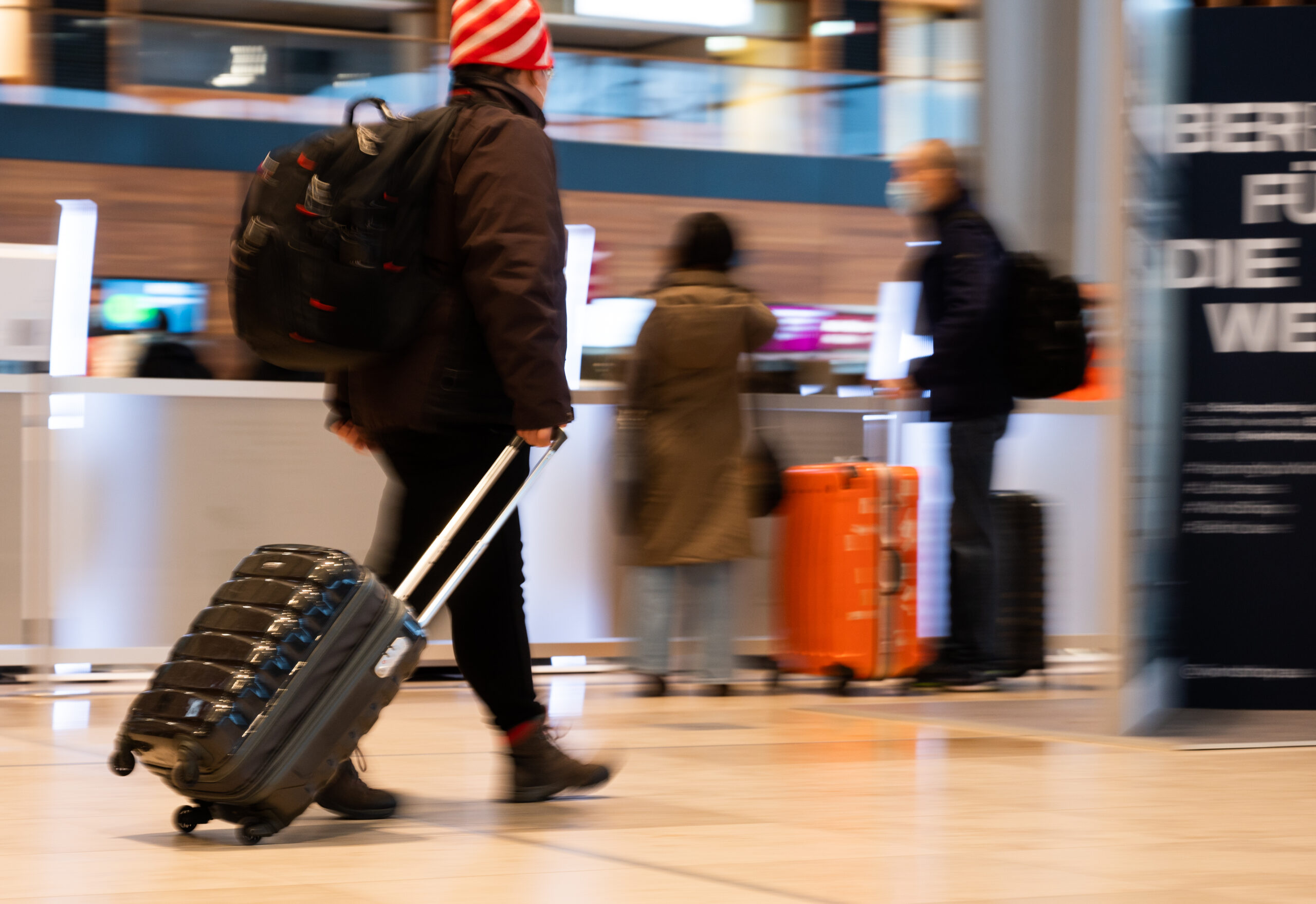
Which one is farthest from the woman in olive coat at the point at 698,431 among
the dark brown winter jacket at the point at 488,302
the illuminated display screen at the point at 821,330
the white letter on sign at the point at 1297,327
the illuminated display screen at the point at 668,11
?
the illuminated display screen at the point at 668,11

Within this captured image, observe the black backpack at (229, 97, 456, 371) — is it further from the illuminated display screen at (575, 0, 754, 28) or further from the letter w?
the illuminated display screen at (575, 0, 754, 28)

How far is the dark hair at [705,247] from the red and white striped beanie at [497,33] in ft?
8.93

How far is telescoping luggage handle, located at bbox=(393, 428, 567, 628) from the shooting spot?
3.26 m

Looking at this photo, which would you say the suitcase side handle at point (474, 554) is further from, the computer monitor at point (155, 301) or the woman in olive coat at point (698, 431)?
the computer monitor at point (155, 301)

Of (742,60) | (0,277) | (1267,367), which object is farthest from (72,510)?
(742,60)

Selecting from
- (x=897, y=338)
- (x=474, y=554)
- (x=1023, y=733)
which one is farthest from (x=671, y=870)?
(x=897, y=338)

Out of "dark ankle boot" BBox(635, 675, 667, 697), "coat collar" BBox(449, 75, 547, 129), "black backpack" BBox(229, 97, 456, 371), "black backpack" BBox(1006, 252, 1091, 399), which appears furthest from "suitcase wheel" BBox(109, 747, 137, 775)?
"black backpack" BBox(1006, 252, 1091, 399)

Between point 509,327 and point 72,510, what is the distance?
3.86 metres

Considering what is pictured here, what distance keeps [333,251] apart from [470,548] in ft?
1.99

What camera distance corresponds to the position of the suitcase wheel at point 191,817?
3.10 metres

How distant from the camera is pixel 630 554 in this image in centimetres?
641

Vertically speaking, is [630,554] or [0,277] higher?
[0,277]

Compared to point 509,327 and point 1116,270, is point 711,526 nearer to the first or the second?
point 1116,270

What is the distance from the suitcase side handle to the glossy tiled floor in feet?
1.28
